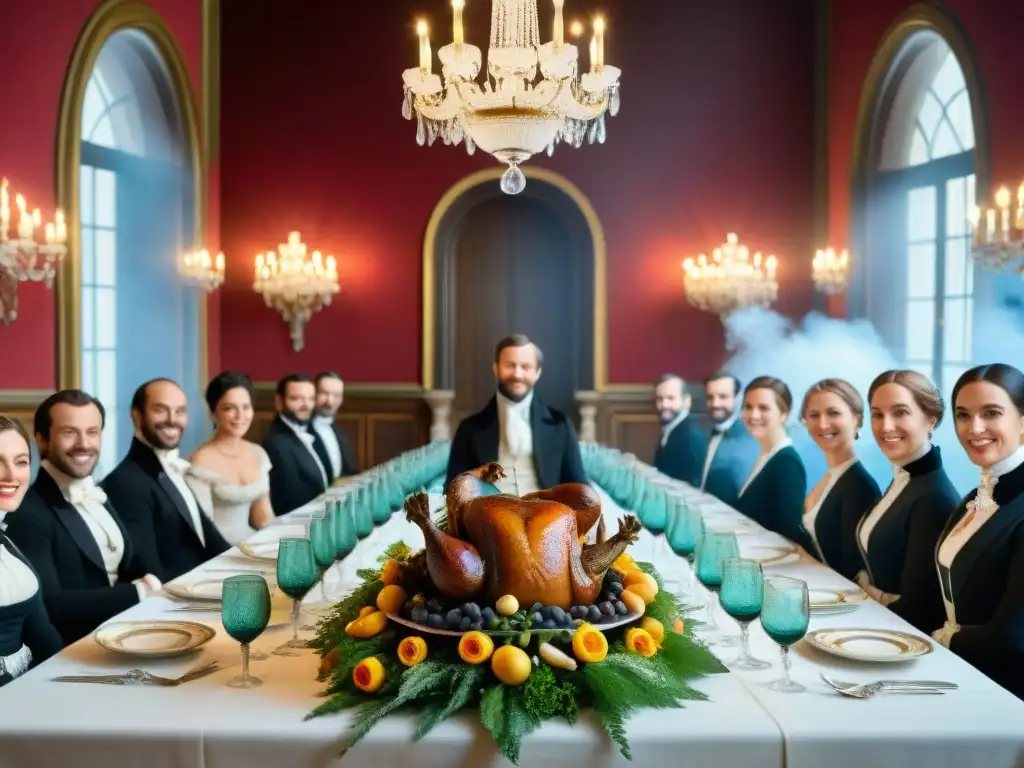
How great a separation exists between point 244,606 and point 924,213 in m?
6.22

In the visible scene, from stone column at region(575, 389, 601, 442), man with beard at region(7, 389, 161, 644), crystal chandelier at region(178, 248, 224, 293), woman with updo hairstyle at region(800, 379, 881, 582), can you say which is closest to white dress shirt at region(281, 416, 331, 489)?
man with beard at region(7, 389, 161, 644)

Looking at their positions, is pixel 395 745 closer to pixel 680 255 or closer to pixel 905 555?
pixel 905 555

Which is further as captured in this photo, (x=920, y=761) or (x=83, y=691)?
(x=83, y=691)

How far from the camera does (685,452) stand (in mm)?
5703

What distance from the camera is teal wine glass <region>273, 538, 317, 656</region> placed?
1.98 meters

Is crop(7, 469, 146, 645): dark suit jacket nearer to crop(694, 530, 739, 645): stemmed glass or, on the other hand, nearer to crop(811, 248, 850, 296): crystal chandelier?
crop(694, 530, 739, 645): stemmed glass

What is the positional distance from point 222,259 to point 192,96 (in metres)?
1.15

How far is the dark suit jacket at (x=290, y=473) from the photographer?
5117 millimetres

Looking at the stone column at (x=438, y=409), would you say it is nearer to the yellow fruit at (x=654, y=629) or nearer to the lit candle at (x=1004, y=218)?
→ the lit candle at (x=1004, y=218)

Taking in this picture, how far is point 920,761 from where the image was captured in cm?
158

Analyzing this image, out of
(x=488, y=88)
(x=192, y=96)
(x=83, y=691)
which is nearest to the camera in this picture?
(x=83, y=691)

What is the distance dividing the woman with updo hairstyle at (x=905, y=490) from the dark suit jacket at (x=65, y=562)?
1844mm

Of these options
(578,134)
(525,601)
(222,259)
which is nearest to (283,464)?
(578,134)

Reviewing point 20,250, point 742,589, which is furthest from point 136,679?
point 20,250
